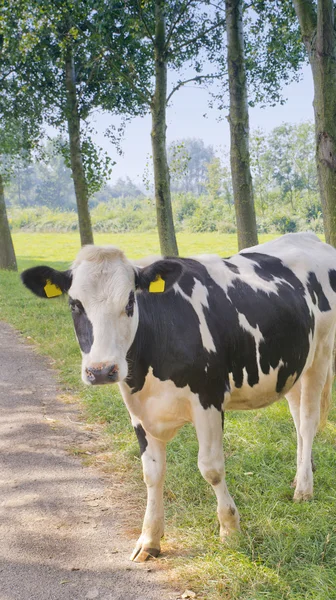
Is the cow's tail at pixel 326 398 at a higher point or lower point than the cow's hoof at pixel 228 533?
higher

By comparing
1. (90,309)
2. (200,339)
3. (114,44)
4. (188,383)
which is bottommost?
(188,383)

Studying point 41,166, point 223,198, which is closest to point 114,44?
point 223,198

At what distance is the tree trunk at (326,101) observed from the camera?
7.21 meters

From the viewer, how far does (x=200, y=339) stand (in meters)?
3.99

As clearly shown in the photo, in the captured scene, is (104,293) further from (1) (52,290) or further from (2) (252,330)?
(2) (252,330)

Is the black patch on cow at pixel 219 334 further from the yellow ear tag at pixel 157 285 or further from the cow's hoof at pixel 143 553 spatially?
the cow's hoof at pixel 143 553

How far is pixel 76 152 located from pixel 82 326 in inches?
603

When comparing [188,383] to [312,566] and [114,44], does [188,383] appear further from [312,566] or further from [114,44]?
[114,44]

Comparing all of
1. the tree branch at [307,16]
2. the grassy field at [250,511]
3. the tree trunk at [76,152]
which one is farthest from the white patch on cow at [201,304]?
the tree trunk at [76,152]

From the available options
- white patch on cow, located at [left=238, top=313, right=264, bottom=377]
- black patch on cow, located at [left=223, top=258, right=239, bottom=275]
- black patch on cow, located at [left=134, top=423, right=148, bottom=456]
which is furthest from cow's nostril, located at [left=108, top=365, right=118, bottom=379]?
black patch on cow, located at [left=223, top=258, right=239, bottom=275]

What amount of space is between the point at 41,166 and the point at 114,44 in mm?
128843

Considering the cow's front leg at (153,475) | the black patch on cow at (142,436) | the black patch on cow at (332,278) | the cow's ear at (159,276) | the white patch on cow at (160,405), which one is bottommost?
the cow's front leg at (153,475)

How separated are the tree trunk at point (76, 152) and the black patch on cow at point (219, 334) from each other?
1352cm

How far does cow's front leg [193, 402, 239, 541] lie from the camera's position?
3.92 m
